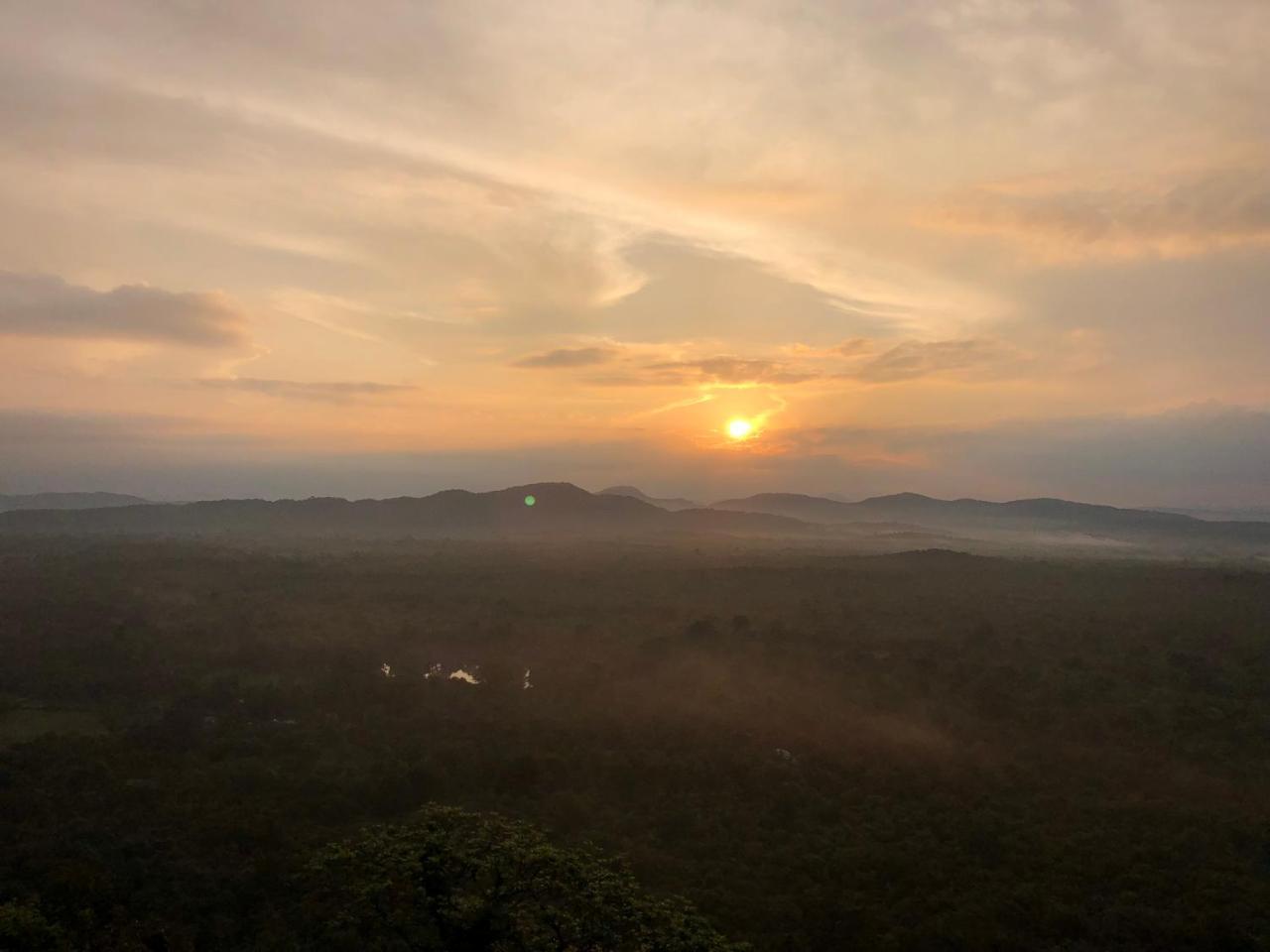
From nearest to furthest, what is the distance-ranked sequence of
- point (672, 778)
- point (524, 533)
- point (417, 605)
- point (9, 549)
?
point (672, 778) → point (417, 605) → point (9, 549) → point (524, 533)

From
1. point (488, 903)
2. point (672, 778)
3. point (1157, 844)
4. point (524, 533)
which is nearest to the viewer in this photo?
point (488, 903)

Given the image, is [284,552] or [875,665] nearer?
[875,665]

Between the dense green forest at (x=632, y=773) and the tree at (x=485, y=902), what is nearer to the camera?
the tree at (x=485, y=902)

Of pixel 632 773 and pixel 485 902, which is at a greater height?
pixel 485 902

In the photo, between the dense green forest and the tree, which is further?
the dense green forest

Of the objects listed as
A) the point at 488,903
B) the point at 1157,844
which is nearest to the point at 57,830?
the point at 488,903

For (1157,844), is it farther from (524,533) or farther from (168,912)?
(524,533)

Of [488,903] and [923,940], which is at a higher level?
[488,903]

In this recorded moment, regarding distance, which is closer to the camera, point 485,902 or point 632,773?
point 485,902
